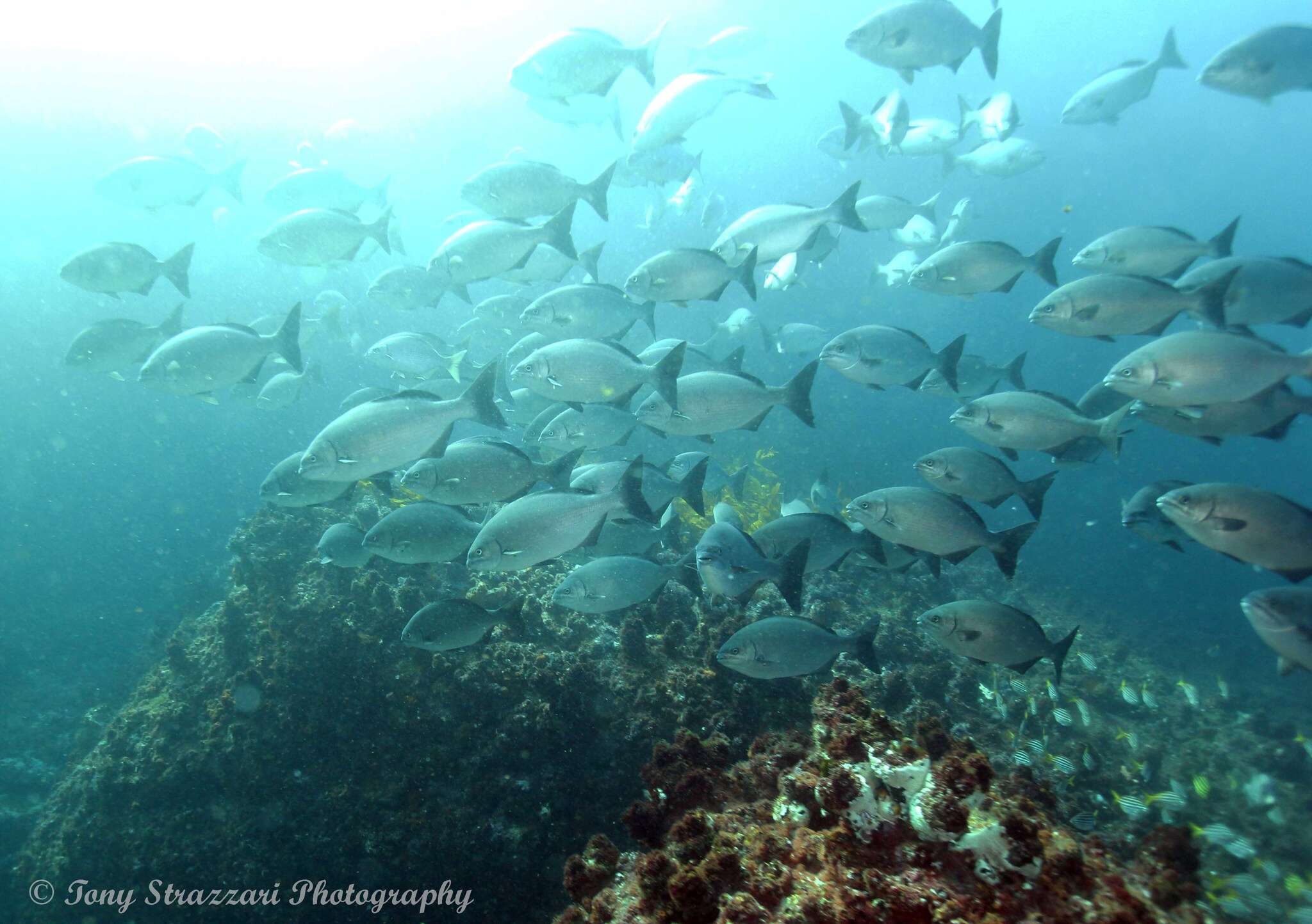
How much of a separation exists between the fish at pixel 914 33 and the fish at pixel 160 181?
9862mm

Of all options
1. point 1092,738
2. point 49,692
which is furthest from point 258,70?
point 1092,738

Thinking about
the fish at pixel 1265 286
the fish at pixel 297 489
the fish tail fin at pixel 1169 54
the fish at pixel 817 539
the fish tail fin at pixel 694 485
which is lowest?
the fish at pixel 817 539

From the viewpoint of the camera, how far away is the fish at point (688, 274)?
225 inches

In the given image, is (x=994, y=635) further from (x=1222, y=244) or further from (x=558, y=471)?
(x=1222, y=244)

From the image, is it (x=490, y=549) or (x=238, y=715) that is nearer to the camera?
(x=490, y=549)

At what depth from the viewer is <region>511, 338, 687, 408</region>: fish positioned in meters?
5.05

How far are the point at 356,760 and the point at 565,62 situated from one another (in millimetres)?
8062

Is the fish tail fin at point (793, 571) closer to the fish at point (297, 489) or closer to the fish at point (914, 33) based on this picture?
the fish at point (297, 489)

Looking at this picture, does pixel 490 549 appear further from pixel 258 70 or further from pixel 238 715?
pixel 258 70

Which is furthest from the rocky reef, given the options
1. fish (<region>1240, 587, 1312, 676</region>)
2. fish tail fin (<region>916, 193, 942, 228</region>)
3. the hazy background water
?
the hazy background water

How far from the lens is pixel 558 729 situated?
493 cm

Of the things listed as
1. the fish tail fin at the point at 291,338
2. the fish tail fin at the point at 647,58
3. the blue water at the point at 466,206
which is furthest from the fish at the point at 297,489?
the blue water at the point at 466,206

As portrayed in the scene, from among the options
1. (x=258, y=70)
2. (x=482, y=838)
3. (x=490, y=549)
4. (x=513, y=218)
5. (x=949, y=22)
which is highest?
(x=258, y=70)

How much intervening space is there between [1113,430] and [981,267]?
1978mm
